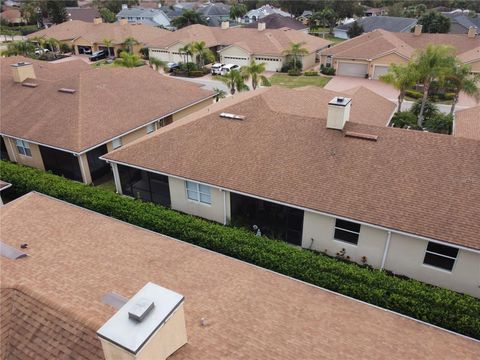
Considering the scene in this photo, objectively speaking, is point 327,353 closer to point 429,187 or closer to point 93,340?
point 93,340

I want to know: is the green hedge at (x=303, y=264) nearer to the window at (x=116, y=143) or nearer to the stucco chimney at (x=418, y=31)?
the window at (x=116, y=143)

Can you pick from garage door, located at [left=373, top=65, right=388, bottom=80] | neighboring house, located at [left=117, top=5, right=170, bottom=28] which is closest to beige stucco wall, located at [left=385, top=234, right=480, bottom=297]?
garage door, located at [left=373, top=65, right=388, bottom=80]

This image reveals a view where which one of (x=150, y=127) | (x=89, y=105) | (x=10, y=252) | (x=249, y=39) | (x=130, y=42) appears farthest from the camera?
(x=130, y=42)

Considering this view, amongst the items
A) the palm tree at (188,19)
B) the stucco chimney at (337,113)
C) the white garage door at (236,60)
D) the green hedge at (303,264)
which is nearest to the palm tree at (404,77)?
the stucco chimney at (337,113)

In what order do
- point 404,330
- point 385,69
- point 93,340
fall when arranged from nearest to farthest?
1. point 93,340
2. point 404,330
3. point 385,69

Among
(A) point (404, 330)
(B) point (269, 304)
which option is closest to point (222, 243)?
(B) point (269, 304)

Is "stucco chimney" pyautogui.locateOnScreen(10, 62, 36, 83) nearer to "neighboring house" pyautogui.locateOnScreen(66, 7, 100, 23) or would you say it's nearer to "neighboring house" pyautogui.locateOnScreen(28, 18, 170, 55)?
"neighboring house" pyautogui.locateOnScreen(28, 18, 170, 55)

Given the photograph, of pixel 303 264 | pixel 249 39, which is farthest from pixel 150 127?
pixel 249 39

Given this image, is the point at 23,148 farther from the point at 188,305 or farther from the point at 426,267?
the point at 426,267
